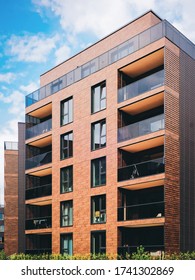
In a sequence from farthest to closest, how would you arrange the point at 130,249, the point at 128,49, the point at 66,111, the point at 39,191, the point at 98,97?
the point at 39,191 < the point at 66,111 < the point at 98,97 < the point at 128,49 < the point at 130,249

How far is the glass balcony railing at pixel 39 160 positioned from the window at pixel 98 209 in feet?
24.4

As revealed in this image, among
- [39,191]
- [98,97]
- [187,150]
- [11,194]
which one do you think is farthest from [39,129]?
[11,194]

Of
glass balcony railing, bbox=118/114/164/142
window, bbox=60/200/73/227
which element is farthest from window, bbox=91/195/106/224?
glass balcony railing, bbox=118/114/164/142

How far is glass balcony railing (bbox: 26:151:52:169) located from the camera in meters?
34.4

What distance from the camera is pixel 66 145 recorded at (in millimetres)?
31703

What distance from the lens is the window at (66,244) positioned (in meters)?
29.8

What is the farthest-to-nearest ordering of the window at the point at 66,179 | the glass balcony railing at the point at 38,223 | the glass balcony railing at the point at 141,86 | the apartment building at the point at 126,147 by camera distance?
the glass balcony railing at the point at 38,223 → the window at the point at 66,179 → the glass balcony railing at the point at 141,86 → the apartment building at the point at 126,147

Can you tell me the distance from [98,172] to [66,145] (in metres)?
4.35

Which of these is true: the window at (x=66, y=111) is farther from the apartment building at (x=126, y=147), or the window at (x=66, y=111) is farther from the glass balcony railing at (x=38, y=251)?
the glass balcony railing at (x=38, y=251)

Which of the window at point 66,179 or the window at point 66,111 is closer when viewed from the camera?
the window at point 66,179

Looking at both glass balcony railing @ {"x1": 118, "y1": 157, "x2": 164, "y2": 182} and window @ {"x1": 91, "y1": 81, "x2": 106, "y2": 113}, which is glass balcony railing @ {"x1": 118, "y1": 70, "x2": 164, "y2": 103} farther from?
glass balcony railing @ {"x1": 118, "y1": 157, "x2": 164, "y2": 182}

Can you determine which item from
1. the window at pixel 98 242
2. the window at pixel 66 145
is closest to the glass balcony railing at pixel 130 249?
the window at pixel 98 242

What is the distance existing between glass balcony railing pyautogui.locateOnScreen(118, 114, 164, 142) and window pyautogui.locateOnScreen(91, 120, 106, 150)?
69.7 inches

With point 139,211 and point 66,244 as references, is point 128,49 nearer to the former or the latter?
point 139,211
